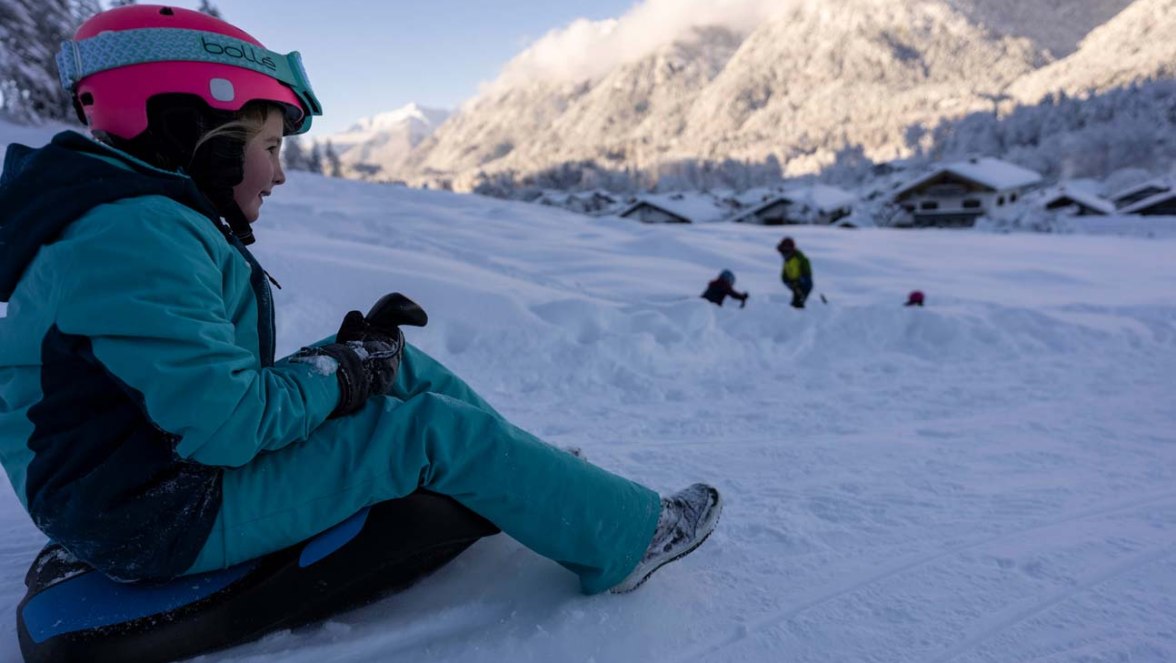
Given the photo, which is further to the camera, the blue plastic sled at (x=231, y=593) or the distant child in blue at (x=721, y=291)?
the distant child in blue at (x=721, y=291)

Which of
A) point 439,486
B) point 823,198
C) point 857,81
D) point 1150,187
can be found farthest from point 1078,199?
point 857,81

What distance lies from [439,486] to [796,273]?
7.70 m

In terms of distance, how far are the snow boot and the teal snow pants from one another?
4 cm

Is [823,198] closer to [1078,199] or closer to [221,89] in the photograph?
[1078,199]

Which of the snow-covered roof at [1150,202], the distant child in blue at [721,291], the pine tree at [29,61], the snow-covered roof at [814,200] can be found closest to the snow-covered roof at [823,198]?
the snow-covered roof at [814,200]

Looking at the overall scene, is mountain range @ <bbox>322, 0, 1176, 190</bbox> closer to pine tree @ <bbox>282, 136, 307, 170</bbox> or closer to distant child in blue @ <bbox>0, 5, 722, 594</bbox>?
pine tree @ <bbox>282, 136, 307, 170</bbox>

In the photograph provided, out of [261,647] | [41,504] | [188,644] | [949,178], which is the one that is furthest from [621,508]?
[949,178]

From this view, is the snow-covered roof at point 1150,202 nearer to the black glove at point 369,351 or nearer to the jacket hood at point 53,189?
the black glove at point 369,351

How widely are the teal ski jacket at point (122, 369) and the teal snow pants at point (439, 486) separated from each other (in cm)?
8

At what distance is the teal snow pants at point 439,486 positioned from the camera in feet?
4.84

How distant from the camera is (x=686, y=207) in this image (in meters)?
46.9

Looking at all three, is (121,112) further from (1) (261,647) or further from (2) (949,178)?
(2) (949,178)

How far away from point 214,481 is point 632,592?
113 centimetres

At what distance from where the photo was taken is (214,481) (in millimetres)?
1431
